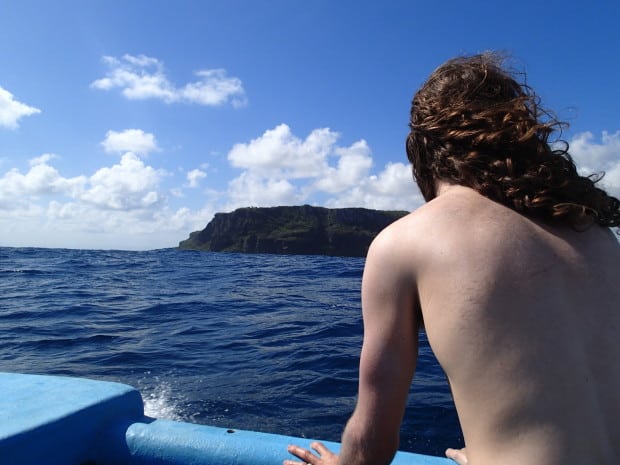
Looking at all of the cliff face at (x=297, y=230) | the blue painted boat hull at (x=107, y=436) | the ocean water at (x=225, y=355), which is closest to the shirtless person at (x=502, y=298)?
the blue painted boat hull at (x=107, y=436)

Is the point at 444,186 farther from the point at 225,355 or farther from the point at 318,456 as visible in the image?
the point at 225,355

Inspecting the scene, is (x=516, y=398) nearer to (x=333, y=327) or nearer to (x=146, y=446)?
(x=146, y=446)

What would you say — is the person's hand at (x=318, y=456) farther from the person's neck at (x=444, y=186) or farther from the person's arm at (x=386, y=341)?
the person's neck at (x=444, y=186)

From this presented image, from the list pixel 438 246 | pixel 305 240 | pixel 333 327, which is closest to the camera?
pixel 438 246

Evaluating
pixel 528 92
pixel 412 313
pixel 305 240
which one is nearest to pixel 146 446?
pixel 412 313

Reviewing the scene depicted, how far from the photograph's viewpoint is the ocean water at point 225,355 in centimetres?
441

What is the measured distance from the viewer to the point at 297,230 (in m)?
124

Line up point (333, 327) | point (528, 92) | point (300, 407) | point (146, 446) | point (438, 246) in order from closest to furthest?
point (438, 246) < point (528, 92) < point (146, 446) < point (300, 407) < point (333, 327)

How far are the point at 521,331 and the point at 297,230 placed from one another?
402ft

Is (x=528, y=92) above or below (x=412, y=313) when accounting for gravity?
above

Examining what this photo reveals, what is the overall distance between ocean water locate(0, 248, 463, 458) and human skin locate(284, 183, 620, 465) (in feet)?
4.33

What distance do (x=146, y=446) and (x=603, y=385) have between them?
233 centimetres

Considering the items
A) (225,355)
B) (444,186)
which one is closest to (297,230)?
(225,355)

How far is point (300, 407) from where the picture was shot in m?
4.63
